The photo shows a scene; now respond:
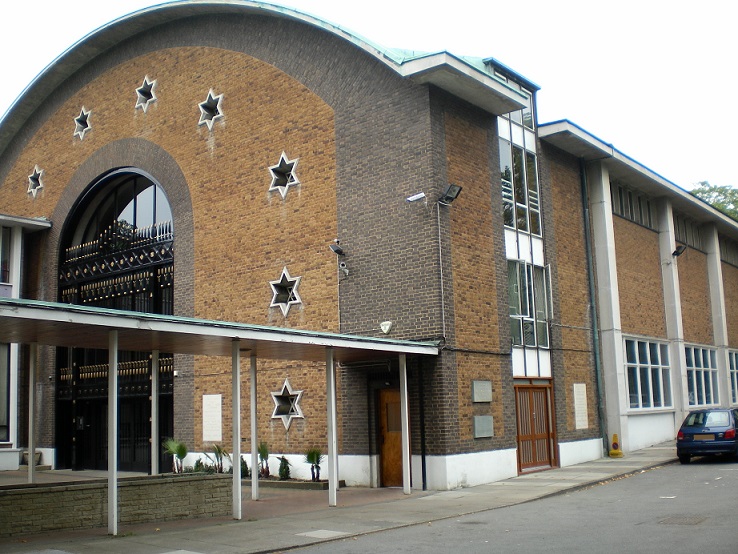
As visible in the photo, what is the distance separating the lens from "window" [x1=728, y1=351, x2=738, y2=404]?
1334 inches

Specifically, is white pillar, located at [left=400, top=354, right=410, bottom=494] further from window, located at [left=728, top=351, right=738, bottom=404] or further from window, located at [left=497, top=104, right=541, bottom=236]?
window, located at [left=728, top=351, right=738, bottom=404]

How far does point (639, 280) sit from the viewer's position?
27000 mm

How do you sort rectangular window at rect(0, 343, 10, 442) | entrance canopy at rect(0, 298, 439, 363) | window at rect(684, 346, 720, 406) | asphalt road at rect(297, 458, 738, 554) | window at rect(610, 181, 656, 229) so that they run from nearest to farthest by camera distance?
1. asphalt road at rect(297, 458, 738, 554)
2. entrance canopy at rect(0, 298, 439, 363)
3. rectangular window at rect(0, 343, 10, 442)
4. window at rect(610, 181, 656, 229)
5. window at rect(684, 346, 720, 406)

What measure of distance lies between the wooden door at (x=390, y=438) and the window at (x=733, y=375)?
20244 millimetres

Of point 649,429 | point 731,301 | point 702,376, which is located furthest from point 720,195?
point 649,429

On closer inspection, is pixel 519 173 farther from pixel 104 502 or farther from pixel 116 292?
pixel 104 502

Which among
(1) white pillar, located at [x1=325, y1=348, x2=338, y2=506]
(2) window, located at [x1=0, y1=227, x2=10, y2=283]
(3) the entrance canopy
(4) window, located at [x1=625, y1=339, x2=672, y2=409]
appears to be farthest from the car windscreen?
(2) window, located at [x1=0, y1=227, x2=10, y2=283]

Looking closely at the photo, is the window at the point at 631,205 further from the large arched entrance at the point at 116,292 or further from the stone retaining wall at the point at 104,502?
the stone retaining wall at the point at 104,502

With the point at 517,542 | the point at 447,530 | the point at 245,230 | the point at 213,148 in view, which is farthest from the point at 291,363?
the point at 517,542

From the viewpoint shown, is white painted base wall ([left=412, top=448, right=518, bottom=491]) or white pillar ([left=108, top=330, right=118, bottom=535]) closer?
white pillar ([left=108, top=330, right=118, bottom=535])

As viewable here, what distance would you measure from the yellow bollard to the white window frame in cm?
156

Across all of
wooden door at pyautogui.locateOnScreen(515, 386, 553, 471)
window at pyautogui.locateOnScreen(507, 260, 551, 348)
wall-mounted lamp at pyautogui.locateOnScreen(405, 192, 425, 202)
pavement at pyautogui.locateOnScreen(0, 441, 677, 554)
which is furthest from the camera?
window at pyautogui.locateOnScreen(507, 260, 551, 348)

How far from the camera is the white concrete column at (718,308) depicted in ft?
108

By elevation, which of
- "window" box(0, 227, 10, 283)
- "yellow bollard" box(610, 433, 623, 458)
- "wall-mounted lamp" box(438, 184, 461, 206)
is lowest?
"yellow bollard" box(610, 433, 623, 458)
